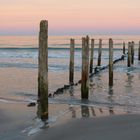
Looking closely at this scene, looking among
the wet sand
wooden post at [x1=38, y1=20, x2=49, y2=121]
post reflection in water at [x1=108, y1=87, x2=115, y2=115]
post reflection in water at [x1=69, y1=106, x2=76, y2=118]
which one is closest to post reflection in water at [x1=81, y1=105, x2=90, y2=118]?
post reflection in water at [x1=69, y1=106, x2=76, y2=118]

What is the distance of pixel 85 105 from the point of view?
1370cm

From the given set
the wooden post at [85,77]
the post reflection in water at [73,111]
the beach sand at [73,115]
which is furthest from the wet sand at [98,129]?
the wooden post at [85,77]

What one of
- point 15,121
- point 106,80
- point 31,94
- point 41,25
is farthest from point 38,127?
point 106,80

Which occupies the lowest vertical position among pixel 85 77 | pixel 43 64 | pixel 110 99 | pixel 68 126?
pixel 68 126

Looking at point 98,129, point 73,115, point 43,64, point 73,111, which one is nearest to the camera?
point 98,129

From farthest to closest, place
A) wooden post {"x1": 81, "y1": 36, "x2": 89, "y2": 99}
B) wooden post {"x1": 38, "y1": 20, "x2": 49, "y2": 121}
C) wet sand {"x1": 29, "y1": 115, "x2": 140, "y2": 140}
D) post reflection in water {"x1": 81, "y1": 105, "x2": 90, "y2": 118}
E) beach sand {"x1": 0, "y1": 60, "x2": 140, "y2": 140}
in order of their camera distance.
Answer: wooden post {"x1": 81, "y1": 36, "x2": 89, "y2": 99}, post reflection in water {"x1": 81, "y1": 105, "x2": 90, "y2": 118}, wooden post {"x1": 38, "y1": 20, "x2": 49, "y2": 121}, beach sand {"x1": 0, "y1": 60, "x2": 140, "y2": 140}, wet sand {"x1": 29, "y1": 115, "x2": 140, "y2": 140}

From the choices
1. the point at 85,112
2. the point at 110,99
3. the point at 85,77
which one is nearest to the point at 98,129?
the point at 85,112

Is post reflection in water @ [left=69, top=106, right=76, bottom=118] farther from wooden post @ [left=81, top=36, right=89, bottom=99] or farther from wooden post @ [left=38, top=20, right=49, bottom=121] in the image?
wooden post @ [left=81, top=36, right=89, bottom=99]

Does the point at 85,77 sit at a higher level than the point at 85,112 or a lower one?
higher

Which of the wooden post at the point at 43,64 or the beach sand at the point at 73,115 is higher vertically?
the wooden post at the point at 43,64

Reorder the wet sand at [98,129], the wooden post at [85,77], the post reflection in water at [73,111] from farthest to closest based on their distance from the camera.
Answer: the wooden post at [85,77], the post reflection in water at [73,111], the wet sand at [98,129]

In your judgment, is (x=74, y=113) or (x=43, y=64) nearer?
(x=43, y=64)

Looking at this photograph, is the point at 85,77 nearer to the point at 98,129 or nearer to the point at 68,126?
the point at 68,126

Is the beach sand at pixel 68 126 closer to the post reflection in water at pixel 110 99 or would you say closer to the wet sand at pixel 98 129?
the wet sand at pixel 98 129
